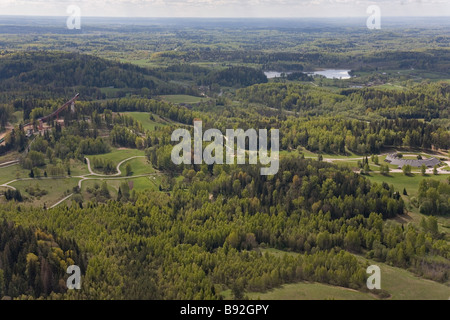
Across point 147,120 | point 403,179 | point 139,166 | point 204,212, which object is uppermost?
point 147,120

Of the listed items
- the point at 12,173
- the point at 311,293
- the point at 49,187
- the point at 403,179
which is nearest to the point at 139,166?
the point at 49,187

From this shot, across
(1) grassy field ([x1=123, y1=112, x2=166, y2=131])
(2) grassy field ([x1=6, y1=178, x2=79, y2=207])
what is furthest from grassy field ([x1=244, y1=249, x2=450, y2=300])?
(1) grassy field ([x1=123, y1=112, x2=166, y2=131])

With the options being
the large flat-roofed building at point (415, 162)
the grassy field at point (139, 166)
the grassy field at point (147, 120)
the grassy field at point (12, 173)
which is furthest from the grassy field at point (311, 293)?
the grassy field at point (147, 120)

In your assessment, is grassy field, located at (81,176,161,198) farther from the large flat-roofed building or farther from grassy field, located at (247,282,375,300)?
the large flat-roofed building

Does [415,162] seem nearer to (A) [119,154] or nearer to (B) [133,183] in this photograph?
(B) [133,183]

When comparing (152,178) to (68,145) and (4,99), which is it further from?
(4,99)

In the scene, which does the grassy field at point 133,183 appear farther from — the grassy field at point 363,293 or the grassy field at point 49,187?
the grassy field at point 363,293
